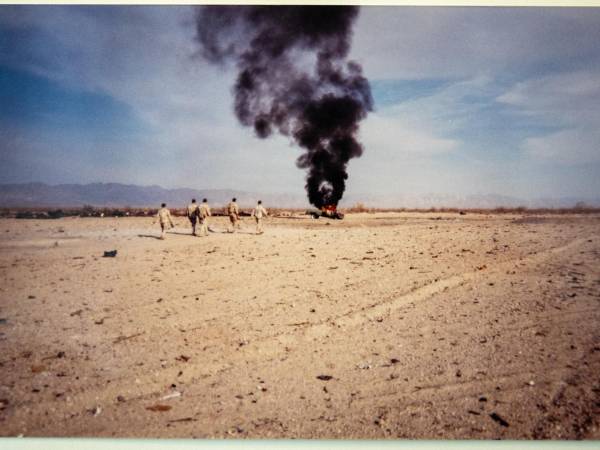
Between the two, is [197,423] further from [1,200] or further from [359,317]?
[1,200]

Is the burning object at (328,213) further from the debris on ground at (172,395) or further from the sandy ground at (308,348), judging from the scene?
the debris on ground at (172,395)

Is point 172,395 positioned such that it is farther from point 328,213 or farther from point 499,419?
point 328,213

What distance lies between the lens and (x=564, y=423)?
10.1 ft

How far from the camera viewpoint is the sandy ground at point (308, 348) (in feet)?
10.5

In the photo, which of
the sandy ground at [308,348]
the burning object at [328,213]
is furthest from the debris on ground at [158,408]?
the burning object at [328,213]

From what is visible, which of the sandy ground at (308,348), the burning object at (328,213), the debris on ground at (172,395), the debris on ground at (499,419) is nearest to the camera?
the debris on ground at (499,419)

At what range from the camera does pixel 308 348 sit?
4.16m

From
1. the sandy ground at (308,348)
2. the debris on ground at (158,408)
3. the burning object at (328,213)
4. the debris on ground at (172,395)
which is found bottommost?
the debris on ground at (158,408)

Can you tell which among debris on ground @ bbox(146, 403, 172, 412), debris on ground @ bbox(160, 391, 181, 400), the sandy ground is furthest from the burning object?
debris on ground @ bbox(146, 403, 172, 412)

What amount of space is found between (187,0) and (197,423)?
496 cm

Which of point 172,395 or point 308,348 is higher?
point 308,348

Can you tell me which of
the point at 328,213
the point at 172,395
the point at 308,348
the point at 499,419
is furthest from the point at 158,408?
the point at 328,213


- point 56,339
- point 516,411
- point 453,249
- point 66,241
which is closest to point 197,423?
point 56,339

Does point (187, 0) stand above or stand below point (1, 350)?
above
